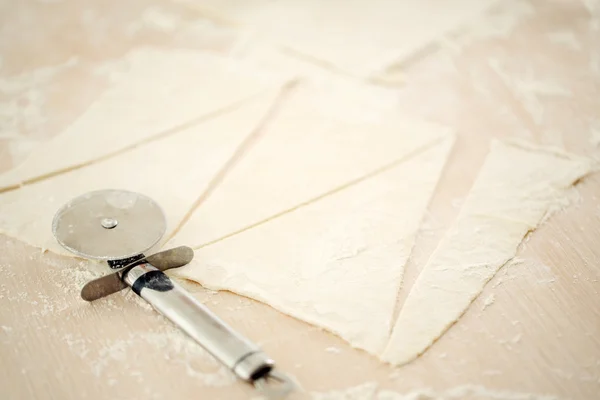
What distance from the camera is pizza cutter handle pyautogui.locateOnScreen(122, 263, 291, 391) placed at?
0.89 meters

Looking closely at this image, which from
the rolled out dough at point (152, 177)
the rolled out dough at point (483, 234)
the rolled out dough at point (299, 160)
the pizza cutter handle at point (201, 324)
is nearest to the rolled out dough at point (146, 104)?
the rolled out dough at point (152, 177)

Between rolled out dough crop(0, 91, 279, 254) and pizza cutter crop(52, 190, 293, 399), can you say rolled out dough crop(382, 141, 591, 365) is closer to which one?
pizza cutter crop(52, 190, 293, 399)

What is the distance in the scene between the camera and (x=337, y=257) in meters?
1.15

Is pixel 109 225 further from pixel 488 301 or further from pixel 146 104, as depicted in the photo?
pixel 488 301

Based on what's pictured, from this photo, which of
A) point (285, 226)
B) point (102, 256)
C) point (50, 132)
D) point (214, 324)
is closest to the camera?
point (214, 324)

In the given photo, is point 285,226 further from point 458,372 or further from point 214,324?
point 458,372

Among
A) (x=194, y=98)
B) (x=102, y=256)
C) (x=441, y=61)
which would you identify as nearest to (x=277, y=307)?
(x=102, y=256)

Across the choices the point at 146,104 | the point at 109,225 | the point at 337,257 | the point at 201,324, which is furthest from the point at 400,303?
the point at 146,104

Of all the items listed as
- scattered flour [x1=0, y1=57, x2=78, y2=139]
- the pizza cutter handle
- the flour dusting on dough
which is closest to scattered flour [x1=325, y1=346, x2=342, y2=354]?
the pizza cutter handle

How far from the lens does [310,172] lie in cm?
135

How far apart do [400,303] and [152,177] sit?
0.64 metres

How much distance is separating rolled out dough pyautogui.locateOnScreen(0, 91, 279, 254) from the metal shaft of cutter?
21 centimetres

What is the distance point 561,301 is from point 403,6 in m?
1.30

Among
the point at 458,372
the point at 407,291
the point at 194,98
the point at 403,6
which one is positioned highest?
the point at 403,6
